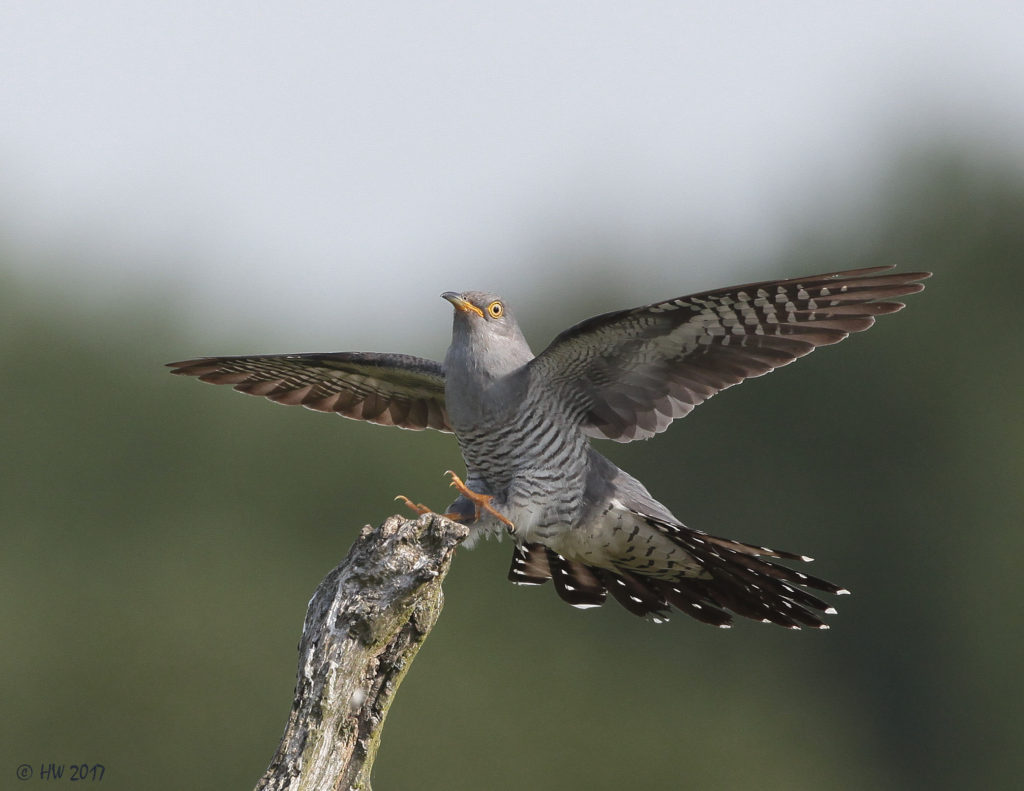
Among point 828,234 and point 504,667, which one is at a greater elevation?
point 828,234

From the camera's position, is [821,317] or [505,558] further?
[505,558]

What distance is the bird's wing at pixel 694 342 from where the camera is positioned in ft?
19.2

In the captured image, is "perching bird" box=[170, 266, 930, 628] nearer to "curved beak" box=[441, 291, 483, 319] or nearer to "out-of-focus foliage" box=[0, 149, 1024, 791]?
"curved beak" box=[441, 291, 483, 319]

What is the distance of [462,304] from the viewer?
6750 mm

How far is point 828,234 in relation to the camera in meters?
34.0

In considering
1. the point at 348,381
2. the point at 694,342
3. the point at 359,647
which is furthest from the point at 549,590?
the point at 359,647

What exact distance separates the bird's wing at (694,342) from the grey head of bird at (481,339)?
0.22 m

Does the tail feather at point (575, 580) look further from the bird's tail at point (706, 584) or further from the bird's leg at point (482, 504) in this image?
the bird's leg at point (482, 504)

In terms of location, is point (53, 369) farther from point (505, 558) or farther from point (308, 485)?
point (505, 558)

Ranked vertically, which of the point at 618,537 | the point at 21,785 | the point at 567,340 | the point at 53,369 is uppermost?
the point at 567,340

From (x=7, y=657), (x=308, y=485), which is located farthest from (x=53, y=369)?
(x=7, y=657)

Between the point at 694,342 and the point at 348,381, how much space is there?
2.00 metres

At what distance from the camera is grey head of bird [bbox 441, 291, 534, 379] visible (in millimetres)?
6656

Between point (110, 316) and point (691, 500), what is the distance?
39.3 feet
